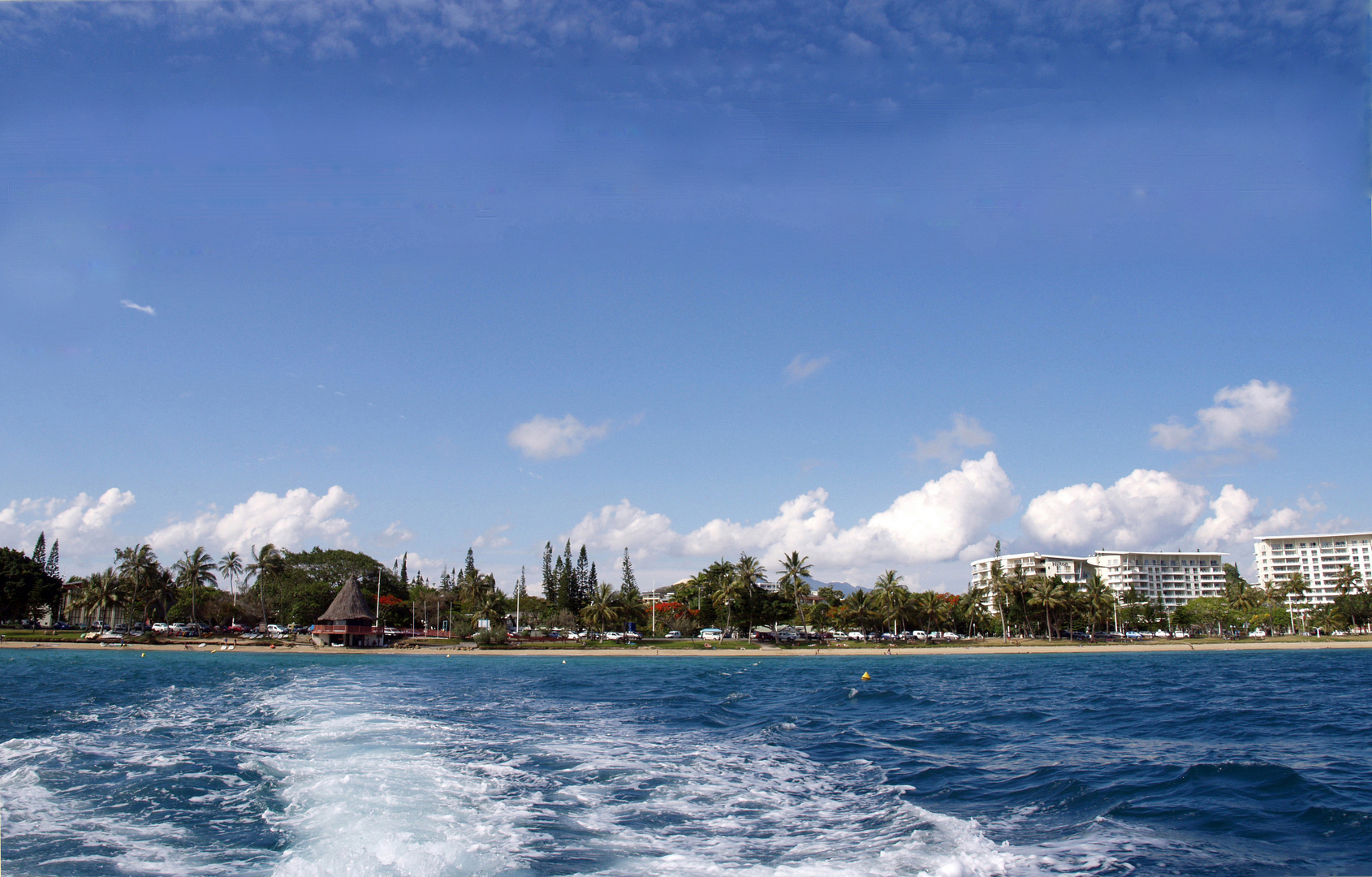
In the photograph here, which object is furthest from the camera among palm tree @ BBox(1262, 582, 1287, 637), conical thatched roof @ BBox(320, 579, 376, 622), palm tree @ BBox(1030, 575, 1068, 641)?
palm tree @ BBox(1262, 582, 1287, 637)

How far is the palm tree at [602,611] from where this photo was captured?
97.3m

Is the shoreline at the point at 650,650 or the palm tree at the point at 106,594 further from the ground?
the palm tree at the point at 106,594

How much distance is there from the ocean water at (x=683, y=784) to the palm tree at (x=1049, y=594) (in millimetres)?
73272

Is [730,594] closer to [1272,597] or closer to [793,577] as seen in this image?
[793,577]

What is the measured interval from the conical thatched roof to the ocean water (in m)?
53.7

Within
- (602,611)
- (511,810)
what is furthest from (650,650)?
(511,810)

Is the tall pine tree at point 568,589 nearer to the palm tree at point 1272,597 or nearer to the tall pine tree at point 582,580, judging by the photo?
the tall pine tree at point 582,580

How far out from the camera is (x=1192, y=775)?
15.6 meters

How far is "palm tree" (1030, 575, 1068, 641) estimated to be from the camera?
340 feet

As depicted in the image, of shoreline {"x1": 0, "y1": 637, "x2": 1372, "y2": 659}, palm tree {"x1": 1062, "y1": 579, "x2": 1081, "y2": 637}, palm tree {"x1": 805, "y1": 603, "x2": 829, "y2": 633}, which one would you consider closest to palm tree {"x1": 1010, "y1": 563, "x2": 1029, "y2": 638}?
palm tree {"x1": 1062, "y1": 579, "x2": 1081, "y2": 637}

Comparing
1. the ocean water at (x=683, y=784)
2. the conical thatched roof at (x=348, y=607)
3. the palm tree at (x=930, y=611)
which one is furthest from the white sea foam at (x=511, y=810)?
the palm tree at (x=930, y=611)

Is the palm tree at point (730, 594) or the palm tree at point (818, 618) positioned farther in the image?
the palm tree at point (818, 618)

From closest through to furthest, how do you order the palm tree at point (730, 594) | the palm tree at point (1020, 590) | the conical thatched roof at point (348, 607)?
the conical thatched roof at point (348, 607) → the palm tree at point (730, 594) → the palm tree at point (1020, 590)

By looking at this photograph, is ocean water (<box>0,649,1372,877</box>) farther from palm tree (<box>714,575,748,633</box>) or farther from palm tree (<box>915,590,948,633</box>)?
palm tree (<box>915,590,948,633</box>)
